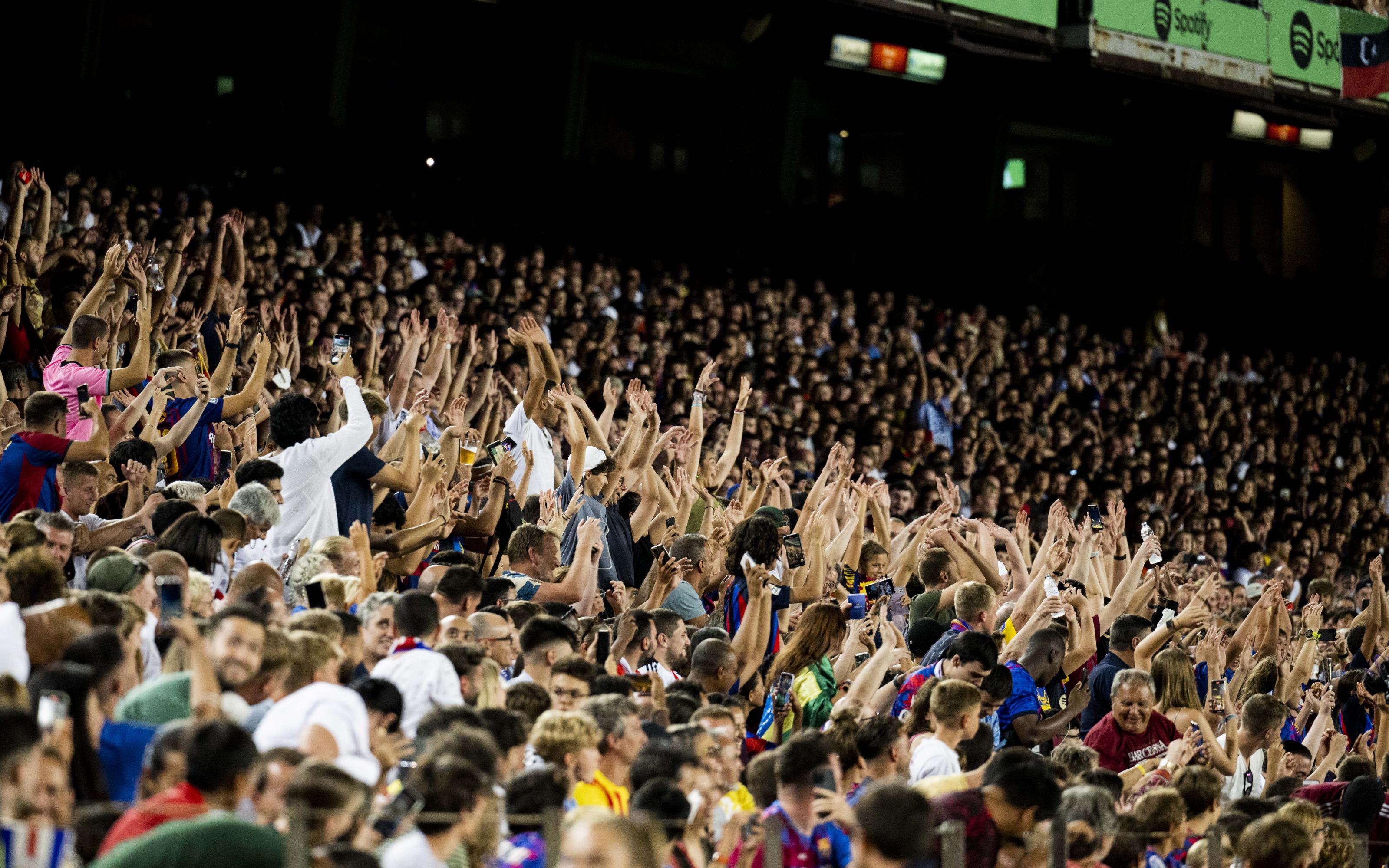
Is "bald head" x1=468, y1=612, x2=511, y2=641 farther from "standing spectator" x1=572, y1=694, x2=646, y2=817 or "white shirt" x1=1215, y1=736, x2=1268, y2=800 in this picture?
"white shirt" x1=1215, y1=736, x2=1268, y2=800

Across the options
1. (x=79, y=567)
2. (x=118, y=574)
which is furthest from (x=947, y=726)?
(x=79, y=567)

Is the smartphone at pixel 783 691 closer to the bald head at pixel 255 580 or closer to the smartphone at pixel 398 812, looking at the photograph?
the bald head at pixel 255 580

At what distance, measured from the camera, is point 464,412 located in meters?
10.2

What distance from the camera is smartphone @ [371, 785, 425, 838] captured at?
13.1 feet

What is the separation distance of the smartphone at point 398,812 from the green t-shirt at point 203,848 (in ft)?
1.85

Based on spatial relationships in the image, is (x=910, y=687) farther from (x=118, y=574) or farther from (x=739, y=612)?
(x=118, y=574)

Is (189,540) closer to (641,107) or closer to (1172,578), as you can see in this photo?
(1172,578)

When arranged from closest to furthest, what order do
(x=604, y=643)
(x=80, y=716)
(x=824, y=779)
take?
(x=80, y=716)
(x=824, y=779)
(x=604, y=643)

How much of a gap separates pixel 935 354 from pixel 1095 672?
899 centimetres

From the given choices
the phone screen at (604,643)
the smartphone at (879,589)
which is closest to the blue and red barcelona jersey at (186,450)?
the phone screen at (604,643)

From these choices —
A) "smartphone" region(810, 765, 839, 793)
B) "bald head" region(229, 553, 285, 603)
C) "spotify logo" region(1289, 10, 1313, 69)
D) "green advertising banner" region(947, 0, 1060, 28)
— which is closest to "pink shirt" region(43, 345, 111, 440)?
"bald head" region(229, 553, 285, 603)

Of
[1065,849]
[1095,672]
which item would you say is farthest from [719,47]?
[1065,849]

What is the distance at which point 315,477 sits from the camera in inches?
290

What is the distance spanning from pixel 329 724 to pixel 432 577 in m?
2.40
